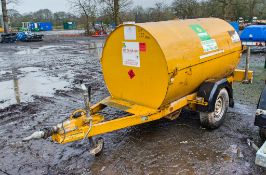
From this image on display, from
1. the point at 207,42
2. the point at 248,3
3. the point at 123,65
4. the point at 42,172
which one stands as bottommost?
the point at 42,172

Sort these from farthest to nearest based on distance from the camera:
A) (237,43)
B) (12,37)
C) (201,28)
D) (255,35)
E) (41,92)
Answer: (12,37), (255,35), (41,92), (237,43), (201,28)

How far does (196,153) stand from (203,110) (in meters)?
0.93

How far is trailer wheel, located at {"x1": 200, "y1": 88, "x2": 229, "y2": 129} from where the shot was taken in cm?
596

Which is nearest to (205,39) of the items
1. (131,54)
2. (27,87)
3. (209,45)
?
(209,45)

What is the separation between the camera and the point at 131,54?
18.3ft

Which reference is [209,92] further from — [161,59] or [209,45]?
[161,59]

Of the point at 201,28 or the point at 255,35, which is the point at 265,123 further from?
the point at 255,35

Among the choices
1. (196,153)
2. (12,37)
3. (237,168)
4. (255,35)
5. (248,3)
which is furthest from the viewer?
(248,3)

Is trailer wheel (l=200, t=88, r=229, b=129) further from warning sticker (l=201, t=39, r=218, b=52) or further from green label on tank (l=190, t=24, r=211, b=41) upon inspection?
green label on tank (l=190, t=24, r=211, b=41)

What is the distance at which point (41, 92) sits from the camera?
32.0 feet

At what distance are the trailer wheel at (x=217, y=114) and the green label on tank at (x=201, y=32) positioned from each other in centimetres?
109

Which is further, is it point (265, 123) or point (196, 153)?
point (196, 153)

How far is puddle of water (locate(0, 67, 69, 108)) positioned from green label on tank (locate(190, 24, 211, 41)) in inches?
199

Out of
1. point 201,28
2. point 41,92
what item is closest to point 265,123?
point 201,28
